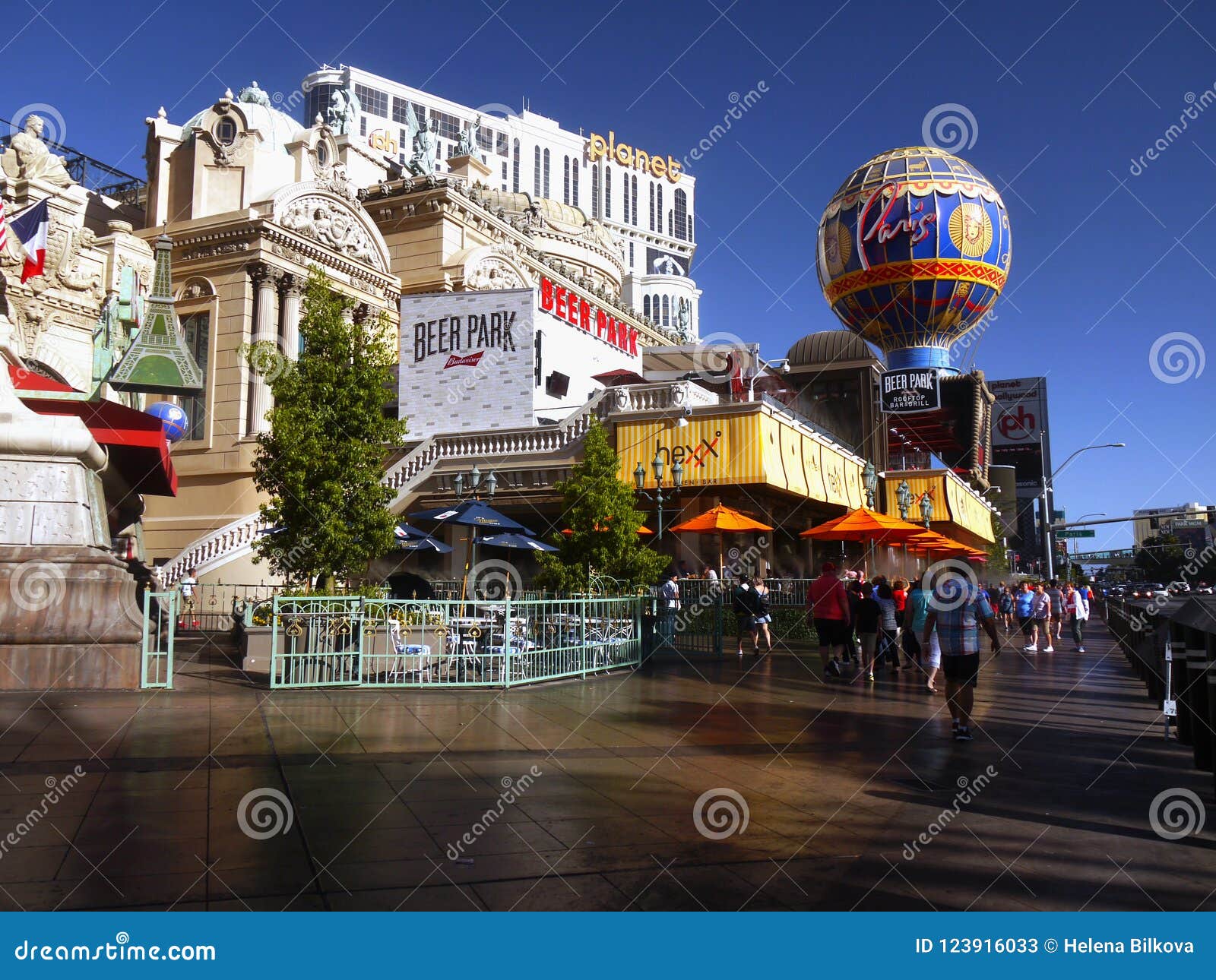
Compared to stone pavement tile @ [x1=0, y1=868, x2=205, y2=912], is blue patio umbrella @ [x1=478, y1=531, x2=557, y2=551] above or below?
above

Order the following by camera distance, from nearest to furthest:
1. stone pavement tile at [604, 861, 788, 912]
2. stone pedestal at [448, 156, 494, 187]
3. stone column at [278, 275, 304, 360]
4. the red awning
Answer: stone pavement tile at [604, 861, 788, 912], the red awning, stone column at [278, 275, 304, 360], stone pedestal at [448, 156, 494, 187]

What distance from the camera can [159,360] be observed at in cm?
2586

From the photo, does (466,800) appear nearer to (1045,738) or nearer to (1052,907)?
(1052,907)

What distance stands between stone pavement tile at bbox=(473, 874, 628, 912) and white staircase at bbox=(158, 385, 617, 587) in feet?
65.5

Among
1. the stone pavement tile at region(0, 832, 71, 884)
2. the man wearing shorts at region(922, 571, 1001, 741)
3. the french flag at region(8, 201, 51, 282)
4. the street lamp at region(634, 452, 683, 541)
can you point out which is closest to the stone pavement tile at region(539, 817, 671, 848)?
the stone pavement tile at region(0, 832, 71, 884)

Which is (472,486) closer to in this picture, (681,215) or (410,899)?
(410,899)

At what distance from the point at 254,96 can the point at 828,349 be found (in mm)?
27079

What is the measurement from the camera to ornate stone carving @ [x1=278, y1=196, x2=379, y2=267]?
102ft

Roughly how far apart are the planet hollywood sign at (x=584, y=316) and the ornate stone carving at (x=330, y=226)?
6629 millimetres

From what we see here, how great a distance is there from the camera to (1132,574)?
120438 millimetres

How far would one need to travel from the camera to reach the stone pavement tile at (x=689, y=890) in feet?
14.1

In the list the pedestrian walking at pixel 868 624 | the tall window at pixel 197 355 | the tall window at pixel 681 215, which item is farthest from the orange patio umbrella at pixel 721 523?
the tall window at pixel 681 215

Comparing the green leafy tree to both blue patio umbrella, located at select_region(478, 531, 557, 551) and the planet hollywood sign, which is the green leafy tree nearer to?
blue patio umbrella, located at select_region(478, 531, 557, 551)

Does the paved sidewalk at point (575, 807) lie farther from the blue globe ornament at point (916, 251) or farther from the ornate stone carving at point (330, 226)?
the blue globe ornament at point (916, 251)
